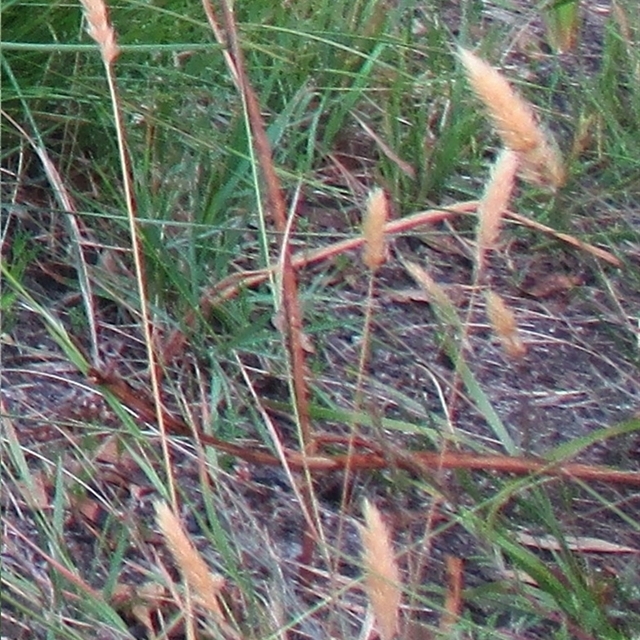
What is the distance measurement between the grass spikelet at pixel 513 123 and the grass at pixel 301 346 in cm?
5

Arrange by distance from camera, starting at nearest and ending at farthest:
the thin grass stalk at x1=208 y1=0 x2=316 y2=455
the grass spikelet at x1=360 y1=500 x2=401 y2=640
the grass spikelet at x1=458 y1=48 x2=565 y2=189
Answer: the grass spikelet at x1=360 y1=500 x2=401 y2=640
the grass spikelet at x1=458 y1=48 x2=565 y2=189
the thin grass stalk at x1=208 y1=0 x2=316 y2=455

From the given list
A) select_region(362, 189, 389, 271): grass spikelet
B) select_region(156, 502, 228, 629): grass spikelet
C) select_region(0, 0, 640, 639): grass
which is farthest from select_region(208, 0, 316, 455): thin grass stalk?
select_region(156, 502, 228, 629): grass spikelet

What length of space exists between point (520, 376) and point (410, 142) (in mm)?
364

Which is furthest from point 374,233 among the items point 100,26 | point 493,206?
point 100,26

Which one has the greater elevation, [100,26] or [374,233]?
[100,26]

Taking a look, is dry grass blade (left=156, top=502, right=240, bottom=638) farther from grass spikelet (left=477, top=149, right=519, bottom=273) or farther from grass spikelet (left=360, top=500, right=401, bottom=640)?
grass spikelet (left=477, top=149, right=519, bottom=273)

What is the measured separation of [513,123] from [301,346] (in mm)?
337

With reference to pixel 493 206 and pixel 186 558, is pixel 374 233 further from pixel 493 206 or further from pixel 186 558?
pixel 186 558

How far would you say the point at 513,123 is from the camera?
71cm

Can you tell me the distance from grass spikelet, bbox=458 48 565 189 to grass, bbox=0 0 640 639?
0.05 meters

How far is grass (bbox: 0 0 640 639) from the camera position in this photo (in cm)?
88

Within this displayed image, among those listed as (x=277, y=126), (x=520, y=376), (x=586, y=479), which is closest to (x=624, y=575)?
(x=586, y=479)

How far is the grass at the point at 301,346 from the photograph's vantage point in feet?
2.88

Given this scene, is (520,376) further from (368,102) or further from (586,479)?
(368,102)
